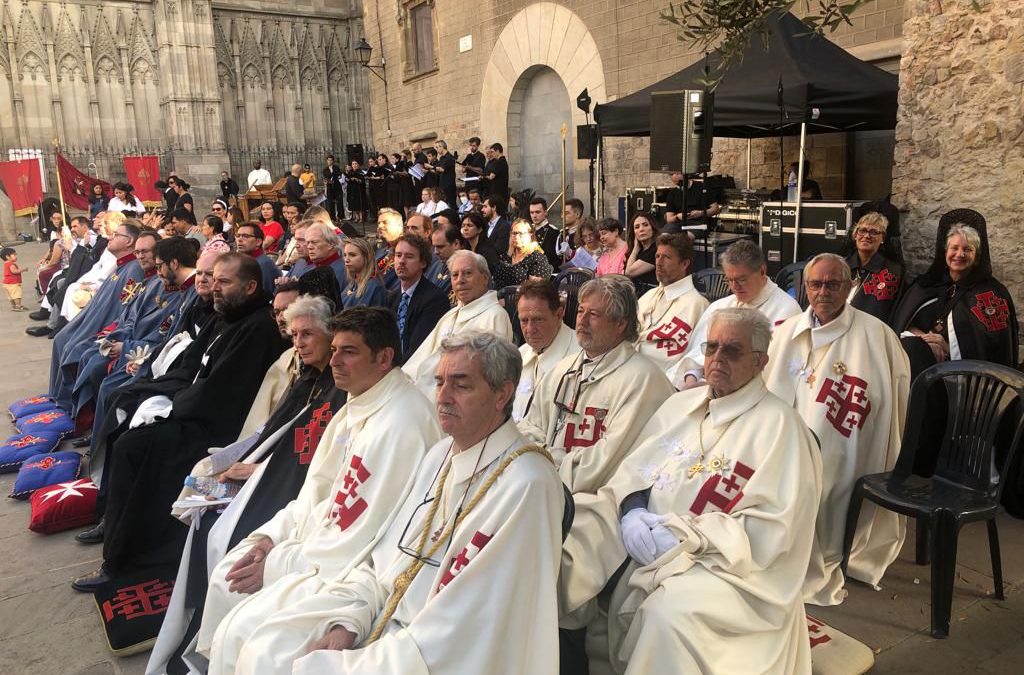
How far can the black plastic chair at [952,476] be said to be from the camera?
3270mm

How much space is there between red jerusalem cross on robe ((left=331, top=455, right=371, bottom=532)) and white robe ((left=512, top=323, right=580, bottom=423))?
4.16ft

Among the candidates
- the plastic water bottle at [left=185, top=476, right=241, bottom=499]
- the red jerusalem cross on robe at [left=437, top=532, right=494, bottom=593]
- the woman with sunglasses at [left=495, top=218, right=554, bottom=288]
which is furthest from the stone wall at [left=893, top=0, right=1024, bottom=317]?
the plastic water bottle at [left=185, top=476, right=241, bottom=499]

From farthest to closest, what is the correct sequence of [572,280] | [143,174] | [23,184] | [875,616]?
[143,174] → [23,184] → [572,280] → [875,616]

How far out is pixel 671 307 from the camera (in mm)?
5523

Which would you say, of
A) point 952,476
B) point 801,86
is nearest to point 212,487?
point 952,476

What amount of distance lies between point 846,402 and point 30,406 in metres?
7.17

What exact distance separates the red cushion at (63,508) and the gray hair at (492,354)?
12.3ft

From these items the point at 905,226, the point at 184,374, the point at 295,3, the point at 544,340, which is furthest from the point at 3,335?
the point at 295,3

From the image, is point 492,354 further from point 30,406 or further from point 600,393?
point 30,406

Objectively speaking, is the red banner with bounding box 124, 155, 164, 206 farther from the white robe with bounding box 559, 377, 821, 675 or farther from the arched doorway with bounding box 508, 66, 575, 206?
the white robe with bounding box 559, 377, 821, 675

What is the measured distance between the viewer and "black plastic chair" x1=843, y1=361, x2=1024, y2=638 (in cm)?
327

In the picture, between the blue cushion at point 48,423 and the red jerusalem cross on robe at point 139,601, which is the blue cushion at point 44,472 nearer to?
the blue cushion at point 48,423

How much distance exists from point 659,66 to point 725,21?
11.3 metres

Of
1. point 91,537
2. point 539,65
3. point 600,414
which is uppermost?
point 539,65
